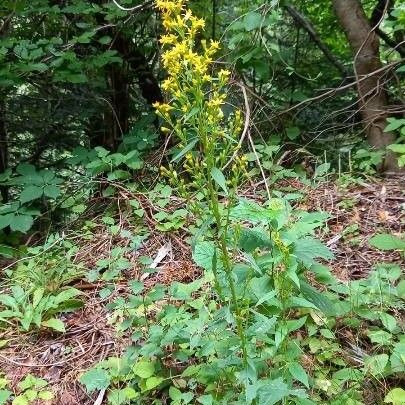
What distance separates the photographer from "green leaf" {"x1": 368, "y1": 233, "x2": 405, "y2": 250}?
2393 mm

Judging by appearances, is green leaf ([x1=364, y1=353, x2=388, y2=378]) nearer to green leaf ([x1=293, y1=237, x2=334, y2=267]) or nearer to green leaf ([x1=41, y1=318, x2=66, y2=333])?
green leaf ([x1=293, y1=237, x2=334, y2=267])

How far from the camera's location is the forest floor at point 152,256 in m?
2.39

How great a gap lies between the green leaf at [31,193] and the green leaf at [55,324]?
946mm

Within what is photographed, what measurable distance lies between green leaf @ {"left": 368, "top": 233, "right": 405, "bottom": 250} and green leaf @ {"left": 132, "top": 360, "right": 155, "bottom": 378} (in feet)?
3.77

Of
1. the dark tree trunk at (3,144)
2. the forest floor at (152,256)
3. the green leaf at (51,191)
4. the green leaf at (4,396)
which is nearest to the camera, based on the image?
the green leaf at (4,396)

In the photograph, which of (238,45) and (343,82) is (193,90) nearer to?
(238,45)

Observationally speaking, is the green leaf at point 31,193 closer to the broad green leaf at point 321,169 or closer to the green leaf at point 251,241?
the broad green leaf at point 321,169

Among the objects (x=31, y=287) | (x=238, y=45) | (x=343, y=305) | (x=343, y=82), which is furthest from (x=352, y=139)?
(x=31, y=287)

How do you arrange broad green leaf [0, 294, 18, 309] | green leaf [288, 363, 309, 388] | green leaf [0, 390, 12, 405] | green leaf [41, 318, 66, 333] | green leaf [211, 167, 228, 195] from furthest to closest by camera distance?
1. broad green leaf [0, 294, 18, 309]
2. green leaf [41, 318, 66, 333]
3. green leaf [0, 390, 12, 405]
4. green leaf [288, 363, 309, 388]
5. green leaf [211, 167, 228, 195]

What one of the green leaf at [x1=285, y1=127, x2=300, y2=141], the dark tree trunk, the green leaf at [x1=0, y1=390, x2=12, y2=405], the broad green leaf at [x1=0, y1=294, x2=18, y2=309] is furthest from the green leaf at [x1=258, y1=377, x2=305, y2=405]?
the dark tree trunk

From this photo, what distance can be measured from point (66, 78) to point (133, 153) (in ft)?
2.31

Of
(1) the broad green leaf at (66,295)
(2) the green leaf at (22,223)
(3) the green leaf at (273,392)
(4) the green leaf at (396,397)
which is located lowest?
(4) the green leaf at (396,397)

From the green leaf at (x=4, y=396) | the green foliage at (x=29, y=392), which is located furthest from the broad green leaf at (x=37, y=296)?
the green leaf at (x=4, y=396)

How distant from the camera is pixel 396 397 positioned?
184cm
